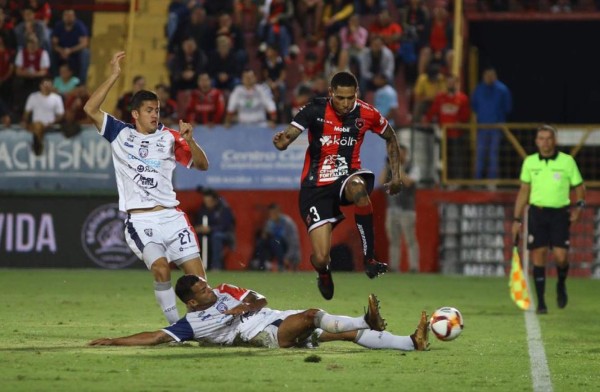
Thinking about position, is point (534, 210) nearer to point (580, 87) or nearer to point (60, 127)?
point (60, 127)

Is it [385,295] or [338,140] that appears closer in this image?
[338,140]

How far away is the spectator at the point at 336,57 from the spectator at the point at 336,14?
0.84 metres

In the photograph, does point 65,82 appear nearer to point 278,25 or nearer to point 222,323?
point 278,25

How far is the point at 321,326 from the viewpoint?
11.2m

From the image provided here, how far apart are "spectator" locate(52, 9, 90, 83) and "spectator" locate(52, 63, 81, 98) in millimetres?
526

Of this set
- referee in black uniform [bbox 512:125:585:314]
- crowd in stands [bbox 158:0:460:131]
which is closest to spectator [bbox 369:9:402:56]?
crowd in stands [bbox 158:0:460:131]

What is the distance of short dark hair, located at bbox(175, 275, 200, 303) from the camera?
36.6 feet

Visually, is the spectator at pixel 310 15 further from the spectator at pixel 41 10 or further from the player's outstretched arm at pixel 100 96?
the player's outstretched arm at pixel 100 96

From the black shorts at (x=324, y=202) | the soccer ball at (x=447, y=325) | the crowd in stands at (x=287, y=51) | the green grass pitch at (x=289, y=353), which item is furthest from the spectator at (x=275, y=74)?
the soccer ball at (x=447, y=325)

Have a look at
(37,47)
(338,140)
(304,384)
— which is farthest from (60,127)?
(304,384)

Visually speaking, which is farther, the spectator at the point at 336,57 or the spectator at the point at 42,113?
the spectator at the point at 336,57

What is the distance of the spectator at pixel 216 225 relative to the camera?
76.4 feet

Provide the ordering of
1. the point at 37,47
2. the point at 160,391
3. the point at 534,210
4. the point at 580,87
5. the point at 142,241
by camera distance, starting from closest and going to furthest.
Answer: the point at 160,391, the point at 142,241, the point at 534,210, the point at 37,47, the point at 580,87

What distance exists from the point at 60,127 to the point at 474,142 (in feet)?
22.5
